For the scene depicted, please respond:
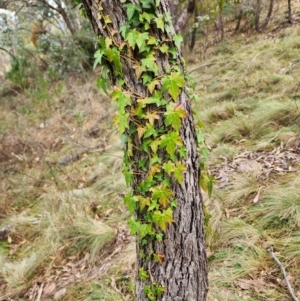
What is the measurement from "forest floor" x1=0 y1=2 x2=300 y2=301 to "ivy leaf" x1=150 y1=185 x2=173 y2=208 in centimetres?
96

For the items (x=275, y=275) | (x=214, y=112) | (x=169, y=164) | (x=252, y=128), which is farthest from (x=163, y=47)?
(x=214, y=112)

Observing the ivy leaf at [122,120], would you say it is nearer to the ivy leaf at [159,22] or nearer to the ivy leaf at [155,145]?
the ivy leaf at [155,145]

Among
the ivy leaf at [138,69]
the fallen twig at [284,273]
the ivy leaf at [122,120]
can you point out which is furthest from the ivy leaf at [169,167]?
the fallen twig at [284,273]

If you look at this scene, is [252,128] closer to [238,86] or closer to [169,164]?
[238,86]

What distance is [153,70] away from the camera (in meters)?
1.32

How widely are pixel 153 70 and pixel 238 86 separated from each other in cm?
446

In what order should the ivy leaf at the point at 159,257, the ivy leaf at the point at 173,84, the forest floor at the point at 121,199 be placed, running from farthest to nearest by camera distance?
the forest floor at the point at 121,199 → the ivy leaf at the point at 159,257 → the ivy leaf at the point at 173,84

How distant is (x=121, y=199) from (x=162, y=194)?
2.22 meters

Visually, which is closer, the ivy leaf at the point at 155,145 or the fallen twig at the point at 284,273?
the ivy leaf at the point at 155,145

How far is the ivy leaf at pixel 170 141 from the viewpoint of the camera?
1.40 m

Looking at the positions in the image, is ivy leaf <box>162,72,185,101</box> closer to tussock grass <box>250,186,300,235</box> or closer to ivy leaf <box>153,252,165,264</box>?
ivy leaf <box>153,252,165,264</box>

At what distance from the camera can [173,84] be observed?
1344 mm

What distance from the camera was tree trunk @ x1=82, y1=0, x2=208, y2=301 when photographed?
1.30 m

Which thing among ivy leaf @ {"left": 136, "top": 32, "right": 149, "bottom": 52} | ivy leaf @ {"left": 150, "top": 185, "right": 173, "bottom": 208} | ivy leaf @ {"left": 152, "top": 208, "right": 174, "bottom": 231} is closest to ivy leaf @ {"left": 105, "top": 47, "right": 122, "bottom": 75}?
ivy leaf @ {"left": 136, "top": 32, "right": 149, "bottom": 52}
